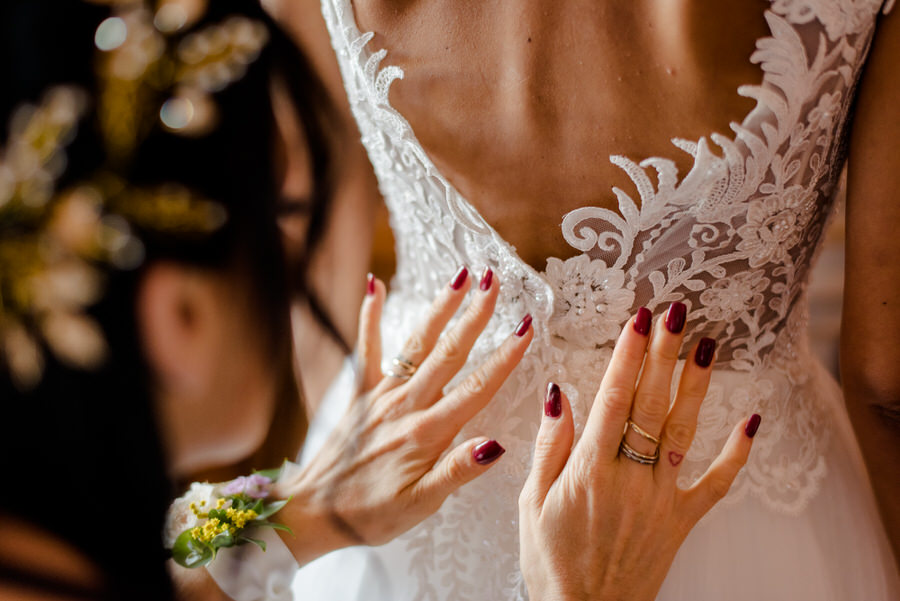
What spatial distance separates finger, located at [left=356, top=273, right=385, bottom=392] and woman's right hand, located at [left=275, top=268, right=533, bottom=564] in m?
0.04

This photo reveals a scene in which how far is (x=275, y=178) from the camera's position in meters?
0.95

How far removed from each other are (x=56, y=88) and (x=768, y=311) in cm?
71

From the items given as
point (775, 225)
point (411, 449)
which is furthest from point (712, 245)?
point (411, 449)

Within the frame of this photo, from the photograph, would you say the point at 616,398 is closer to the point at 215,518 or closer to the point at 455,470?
the point at 455,470

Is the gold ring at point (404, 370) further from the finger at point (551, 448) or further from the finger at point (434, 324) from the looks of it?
the finger at point (551, 448)

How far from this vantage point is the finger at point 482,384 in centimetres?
77

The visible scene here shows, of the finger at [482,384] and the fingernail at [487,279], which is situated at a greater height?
the fingernail at [487,279]

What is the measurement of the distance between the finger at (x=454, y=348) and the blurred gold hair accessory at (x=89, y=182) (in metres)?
0.36

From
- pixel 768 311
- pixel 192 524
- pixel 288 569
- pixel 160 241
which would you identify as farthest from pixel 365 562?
pixel 768 311

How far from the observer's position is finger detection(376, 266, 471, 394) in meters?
0.81

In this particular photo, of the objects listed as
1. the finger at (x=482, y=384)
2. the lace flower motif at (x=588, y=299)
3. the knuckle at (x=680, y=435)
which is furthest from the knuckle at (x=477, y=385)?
the knuckle at (x=680, y=435)

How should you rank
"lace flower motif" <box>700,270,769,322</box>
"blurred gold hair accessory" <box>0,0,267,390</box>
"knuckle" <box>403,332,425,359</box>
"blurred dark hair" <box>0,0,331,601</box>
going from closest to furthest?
1. "blurred gold hair accessory" <box>0,0,267,390</box>
2. "blurred dark hair" <box>0,0,331,601</box>
3. "lace flower motif" <box>700,270,769,322</box>
4. "knuckle" <box>403,332,425,359</box>

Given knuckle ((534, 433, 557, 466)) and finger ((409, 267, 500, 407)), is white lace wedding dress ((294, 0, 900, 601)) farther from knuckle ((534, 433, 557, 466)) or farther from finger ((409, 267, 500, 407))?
knuckle ((534, 433, 557, 466))

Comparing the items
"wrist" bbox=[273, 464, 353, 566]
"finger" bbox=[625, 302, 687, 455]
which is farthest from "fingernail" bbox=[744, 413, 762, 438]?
"wrist" bbox=[273, 464, 353, 566]
